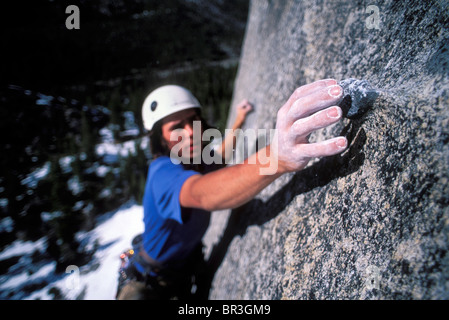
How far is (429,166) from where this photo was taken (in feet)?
2.56

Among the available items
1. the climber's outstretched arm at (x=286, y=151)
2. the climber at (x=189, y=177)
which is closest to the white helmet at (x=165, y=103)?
the climber at (x=189, y=177)

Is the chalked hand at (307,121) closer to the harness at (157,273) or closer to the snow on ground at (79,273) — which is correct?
the harness at (157,273)

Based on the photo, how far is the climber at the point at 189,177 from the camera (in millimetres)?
936

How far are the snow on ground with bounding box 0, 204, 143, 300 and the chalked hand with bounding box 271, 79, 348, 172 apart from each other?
447cm

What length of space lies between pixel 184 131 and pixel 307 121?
1621 millimetres

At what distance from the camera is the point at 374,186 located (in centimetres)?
97

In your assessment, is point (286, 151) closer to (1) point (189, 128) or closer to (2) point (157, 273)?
(1) point (189, 128)

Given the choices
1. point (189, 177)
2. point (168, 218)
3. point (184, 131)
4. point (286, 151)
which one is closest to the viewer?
point (286, 151)

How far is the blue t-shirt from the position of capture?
1664mm

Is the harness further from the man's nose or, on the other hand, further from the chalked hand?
the chalked hand

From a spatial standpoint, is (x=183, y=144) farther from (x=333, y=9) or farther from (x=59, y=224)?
(x=59, y=224)

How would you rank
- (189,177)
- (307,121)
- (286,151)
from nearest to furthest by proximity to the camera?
(307,121)
(286,151)
(189,177)

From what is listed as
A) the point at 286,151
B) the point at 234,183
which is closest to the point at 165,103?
the point at 234,183
